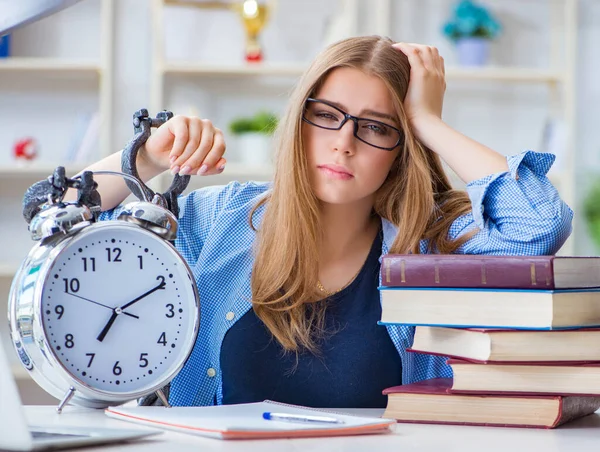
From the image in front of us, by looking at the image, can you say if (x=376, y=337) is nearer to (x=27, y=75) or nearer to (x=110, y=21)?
(x=110, y=21)

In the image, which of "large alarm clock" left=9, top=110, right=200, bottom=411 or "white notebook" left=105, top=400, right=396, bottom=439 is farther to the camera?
"large alarm clock" left=9, top=110, right=200, bottom=411

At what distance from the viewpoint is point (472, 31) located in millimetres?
3371

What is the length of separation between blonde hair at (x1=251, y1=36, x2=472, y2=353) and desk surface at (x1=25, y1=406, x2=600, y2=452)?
0.46 m

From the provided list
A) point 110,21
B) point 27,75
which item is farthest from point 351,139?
point 27,75

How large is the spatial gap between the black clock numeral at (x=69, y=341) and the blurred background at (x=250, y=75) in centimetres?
228

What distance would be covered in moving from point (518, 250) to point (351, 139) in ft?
1.12

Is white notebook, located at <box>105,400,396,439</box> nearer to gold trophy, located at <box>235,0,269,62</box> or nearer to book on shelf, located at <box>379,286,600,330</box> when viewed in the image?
book on shelf, located at <box>379,286,600,330</box>

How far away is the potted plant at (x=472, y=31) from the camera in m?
3.36

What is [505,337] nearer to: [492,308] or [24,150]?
[492,308]

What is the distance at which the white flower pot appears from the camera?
10.9 feet

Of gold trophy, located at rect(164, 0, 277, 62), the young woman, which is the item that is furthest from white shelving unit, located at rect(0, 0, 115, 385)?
the young woman

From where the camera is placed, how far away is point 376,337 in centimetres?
145

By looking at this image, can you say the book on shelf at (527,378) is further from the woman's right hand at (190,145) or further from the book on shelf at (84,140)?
the book on shelf at (84,140)

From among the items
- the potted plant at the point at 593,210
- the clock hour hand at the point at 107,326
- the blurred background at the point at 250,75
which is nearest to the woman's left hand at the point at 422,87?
the clock hour hand at the point at 107,326
